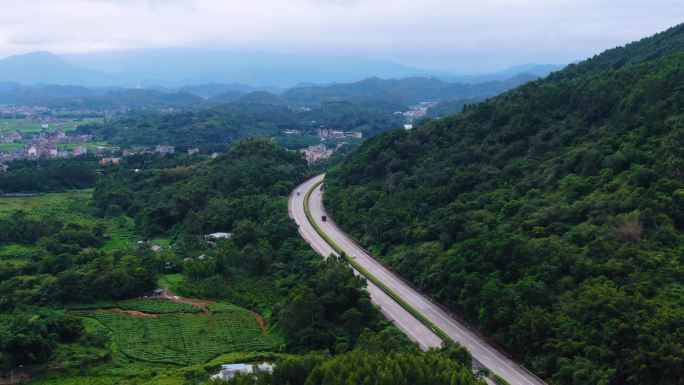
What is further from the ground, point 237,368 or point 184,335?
point 237,368

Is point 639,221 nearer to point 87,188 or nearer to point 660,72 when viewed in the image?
point 660,72

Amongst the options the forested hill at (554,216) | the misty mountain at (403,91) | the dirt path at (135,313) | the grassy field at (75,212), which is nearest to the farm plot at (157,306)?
the dirt path at (135,313)

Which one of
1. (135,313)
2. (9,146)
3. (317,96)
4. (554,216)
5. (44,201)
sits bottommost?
(9,146)

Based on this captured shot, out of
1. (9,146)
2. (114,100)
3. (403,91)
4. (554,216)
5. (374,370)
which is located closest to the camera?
(374,370)

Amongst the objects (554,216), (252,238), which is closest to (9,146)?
(252,238)

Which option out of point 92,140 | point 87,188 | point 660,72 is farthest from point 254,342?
point 92,140

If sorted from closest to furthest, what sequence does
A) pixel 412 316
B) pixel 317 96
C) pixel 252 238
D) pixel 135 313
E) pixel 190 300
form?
1. pixel 412 316
2. pixel 135 313
3. pixel 190 300
4. pixel 252 238
5. pixel 317 96

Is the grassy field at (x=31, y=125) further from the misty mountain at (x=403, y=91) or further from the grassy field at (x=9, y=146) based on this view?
the misty mountain at (x=403, y=91)

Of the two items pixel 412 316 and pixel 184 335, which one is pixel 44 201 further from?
pixel 412 316

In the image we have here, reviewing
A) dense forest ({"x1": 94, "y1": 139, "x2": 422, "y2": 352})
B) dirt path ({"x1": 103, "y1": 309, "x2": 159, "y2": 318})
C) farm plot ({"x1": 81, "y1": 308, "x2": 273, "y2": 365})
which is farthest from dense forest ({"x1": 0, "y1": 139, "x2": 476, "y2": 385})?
dirt path ({"x1": 103, "y1": 309, "x2": 159, "y2": 318})
